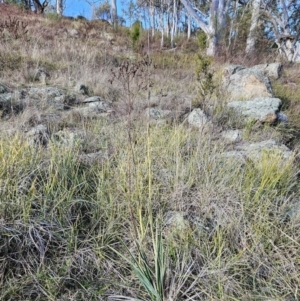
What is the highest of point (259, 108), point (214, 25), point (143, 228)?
point (214, 25)

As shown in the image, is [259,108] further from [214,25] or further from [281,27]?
[281,27]

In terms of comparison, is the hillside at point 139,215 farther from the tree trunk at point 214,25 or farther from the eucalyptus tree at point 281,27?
the eucalyptus tree at point 281,27

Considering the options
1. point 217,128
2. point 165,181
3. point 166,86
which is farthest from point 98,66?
point 165,181

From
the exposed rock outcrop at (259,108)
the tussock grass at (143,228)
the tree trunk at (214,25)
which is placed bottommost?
the tussock grass at (143,228)

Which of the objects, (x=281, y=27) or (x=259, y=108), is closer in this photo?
(x=259, y=108)

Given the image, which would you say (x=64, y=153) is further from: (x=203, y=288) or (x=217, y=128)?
(x=217, y=128)

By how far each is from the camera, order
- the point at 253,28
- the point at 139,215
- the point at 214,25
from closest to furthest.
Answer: the point at 139,215 < the point at 214,25 < the point at 253,28

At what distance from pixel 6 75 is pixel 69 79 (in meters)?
0.94

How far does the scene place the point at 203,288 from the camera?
1.31 meters

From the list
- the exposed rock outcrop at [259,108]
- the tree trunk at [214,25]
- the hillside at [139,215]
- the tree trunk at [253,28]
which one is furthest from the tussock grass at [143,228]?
the tree trunk at [253,28]

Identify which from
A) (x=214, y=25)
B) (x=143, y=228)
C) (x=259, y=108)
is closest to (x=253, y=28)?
(x=214, y=25)

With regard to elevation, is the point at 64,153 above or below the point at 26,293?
above

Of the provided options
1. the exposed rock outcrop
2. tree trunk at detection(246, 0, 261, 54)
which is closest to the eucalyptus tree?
tree trunk at detection(246, 0, 261, 54)

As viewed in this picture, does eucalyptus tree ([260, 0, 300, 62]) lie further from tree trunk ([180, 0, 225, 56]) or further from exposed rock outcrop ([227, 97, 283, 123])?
exposed rock outcrop ([227, 97, 283, 123])
